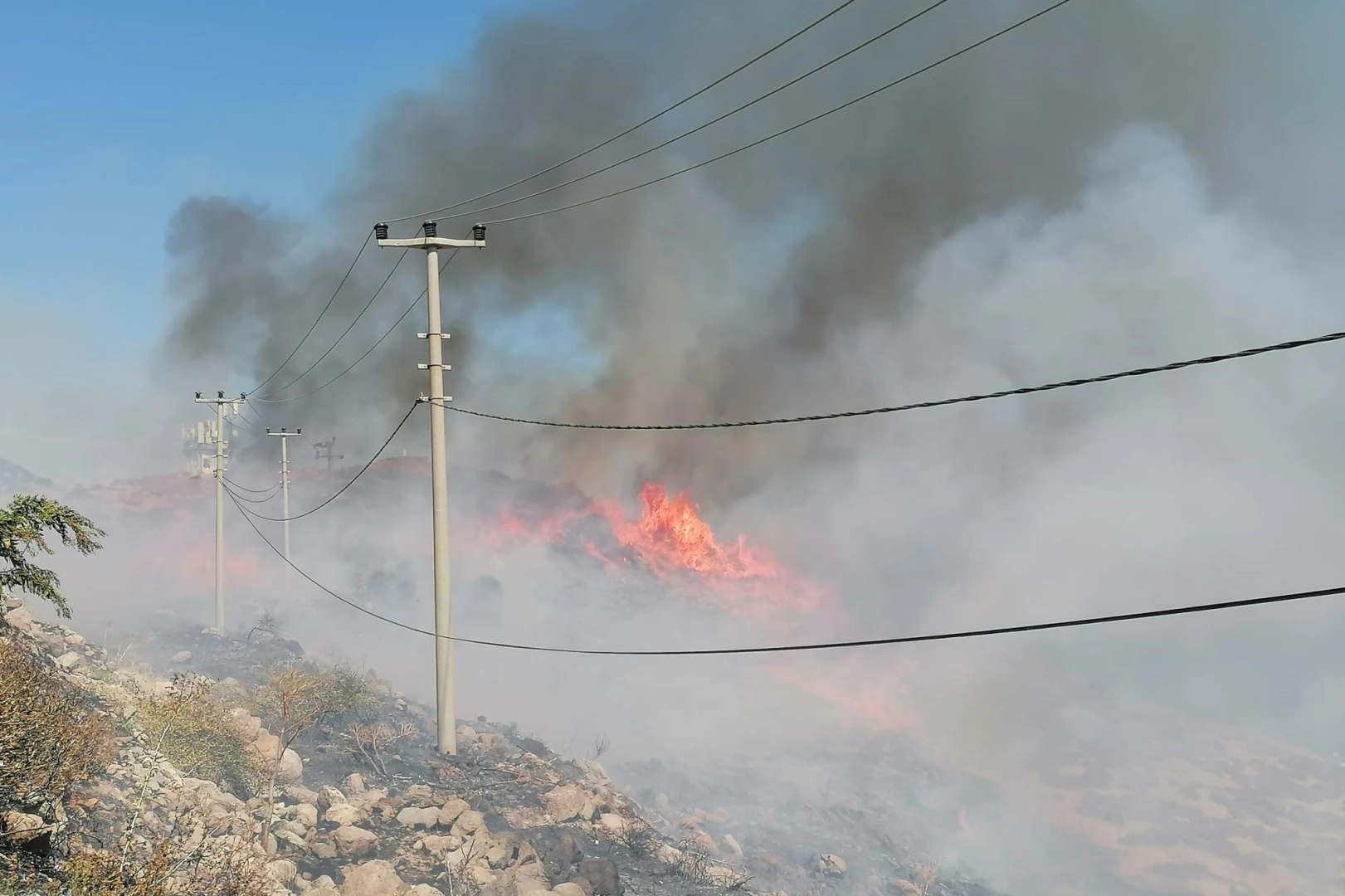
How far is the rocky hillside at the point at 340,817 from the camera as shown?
11352 mm

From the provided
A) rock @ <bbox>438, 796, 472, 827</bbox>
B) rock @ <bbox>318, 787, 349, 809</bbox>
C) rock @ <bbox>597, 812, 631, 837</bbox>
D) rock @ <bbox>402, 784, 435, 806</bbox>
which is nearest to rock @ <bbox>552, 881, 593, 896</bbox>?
rock @ <bbox>438, 796, 472, 827</bbox>

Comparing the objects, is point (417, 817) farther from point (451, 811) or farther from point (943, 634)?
point (943, 634)

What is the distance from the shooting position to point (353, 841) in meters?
13.4

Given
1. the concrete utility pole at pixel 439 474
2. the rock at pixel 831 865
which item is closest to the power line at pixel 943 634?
the concrete utility pole at pixel 439 474

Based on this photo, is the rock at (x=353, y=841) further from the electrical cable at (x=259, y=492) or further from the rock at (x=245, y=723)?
the electrical cable at (x=259, y=492)

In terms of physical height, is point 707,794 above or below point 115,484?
below

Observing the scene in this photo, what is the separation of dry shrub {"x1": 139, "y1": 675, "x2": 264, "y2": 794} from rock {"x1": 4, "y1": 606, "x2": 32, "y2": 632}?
5.41m

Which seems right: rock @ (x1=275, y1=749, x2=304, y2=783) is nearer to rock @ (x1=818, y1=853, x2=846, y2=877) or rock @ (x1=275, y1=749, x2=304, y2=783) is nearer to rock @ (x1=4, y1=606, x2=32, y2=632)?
rock @ (x1=4, y1=606, x2=32, y2=632)

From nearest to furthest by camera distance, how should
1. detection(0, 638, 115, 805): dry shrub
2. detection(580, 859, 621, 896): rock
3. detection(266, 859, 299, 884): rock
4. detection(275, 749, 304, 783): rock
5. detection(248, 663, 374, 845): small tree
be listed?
detection(0, 638, 115, 805): dry shrub → detection(266, 859, 299, 884): rock → detection(580, 859, 621, 896): rock → detection(275, 749, 304, 783): rock → detection(248, 663, 374, 845): small tree

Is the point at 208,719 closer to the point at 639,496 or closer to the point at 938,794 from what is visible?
the point at 938,794

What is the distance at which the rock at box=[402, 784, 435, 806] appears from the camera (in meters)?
15.2

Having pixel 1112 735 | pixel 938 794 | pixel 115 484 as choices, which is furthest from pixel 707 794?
pixel 115 484

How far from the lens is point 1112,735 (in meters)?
32.5

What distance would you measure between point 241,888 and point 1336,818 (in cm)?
3161
